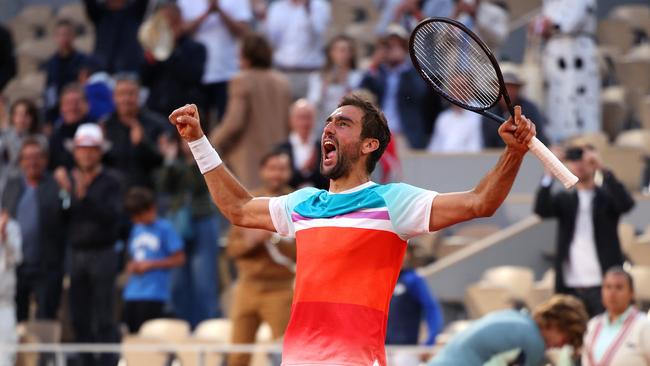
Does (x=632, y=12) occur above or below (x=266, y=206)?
above

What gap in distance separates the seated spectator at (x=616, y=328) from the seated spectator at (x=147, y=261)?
353 cm

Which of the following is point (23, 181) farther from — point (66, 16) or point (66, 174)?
point (66, 16)

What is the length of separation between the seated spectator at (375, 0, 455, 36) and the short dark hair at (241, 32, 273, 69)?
201cm

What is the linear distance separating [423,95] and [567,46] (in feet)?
4.09

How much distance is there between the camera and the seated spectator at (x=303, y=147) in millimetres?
12352

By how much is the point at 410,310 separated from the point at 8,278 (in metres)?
2.89

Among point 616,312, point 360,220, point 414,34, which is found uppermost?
point 414,34

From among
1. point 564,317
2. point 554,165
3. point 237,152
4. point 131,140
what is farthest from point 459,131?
point 554,165

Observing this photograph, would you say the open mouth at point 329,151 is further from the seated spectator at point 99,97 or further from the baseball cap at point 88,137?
the seated spectator at point 99,97

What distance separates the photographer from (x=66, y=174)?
1272cm

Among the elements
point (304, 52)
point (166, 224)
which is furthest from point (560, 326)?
point (304, 52)

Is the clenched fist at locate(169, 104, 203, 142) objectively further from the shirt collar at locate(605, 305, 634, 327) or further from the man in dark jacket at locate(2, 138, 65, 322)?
the man in dark jacket at locate(2, 138, 65, 322)

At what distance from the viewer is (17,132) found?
13.8 m

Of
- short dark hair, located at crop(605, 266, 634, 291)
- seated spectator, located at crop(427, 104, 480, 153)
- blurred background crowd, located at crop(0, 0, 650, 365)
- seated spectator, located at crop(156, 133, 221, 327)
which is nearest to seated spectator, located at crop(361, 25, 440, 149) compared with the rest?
blurred background crowd, located at crop(0, 0, 650, 365)
